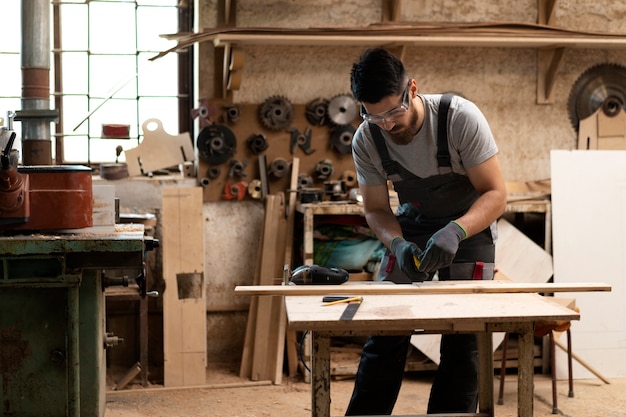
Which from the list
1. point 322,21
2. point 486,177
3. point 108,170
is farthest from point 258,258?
point 486,177

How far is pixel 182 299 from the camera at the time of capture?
15.0 ft

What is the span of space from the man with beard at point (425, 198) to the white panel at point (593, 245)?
67.6 inches

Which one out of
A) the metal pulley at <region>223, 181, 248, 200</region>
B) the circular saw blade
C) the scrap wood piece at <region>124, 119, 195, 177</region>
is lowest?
the metal pulley at <region>223, 181, 248, 200</region>

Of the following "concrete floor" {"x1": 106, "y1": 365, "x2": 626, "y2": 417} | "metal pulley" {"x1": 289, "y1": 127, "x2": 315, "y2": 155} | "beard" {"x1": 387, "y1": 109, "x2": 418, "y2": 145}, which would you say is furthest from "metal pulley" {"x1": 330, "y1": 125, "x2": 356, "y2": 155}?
"beard" {"x1": 387, "y1": 109, "x2": 418, "y2": 145}

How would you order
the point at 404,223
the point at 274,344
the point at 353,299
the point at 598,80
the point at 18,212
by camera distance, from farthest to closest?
the point at 598,80, the point at 274,344, the point at 404,223, the point at 18,212, the point at 353,299

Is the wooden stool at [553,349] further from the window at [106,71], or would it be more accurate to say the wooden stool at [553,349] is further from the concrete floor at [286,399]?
the window at [106,71]

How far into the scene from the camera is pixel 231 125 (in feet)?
15.7

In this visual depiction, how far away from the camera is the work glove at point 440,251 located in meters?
2.69

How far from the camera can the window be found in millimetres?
4848

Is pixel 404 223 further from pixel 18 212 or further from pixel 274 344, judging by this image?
pixel 274 344

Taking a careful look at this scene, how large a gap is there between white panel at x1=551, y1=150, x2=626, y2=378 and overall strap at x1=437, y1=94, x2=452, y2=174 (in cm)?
184

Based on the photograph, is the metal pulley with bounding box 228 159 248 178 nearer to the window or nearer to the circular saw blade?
the window

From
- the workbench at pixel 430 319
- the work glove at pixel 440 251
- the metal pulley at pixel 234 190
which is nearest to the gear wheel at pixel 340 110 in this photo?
the metal pulley at pixel 234 190

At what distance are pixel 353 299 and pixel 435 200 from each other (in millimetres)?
704
